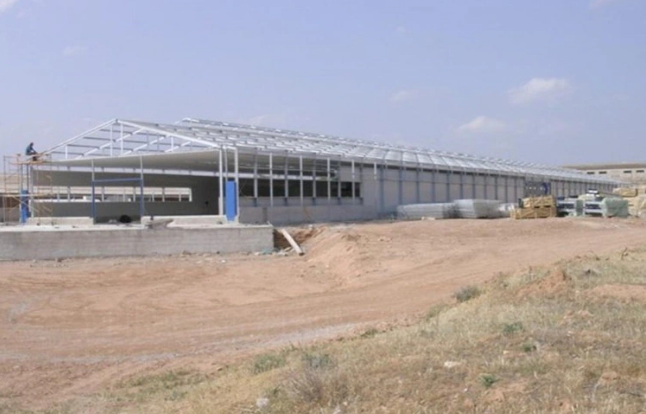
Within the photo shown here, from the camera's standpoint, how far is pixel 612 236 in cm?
3095

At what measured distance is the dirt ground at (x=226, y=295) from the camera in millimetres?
12938

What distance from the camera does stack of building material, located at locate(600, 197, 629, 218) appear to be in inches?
1762

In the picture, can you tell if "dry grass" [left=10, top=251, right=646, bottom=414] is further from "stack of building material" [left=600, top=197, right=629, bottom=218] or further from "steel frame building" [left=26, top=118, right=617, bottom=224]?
"stack of building material" [left=600, top=197, right=629, bottom=218]

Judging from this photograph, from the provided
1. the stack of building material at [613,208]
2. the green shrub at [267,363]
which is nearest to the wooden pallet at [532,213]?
the stack of building material at [613,208]

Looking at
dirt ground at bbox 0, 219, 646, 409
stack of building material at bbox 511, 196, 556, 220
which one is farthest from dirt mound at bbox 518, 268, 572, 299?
stack of building material at bbox 511, 196, 556, 220

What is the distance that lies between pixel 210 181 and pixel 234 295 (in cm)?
3380

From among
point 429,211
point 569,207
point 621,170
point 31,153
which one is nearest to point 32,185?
point 31,153

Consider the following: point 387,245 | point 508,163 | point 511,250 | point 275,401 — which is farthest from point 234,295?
point 508,163

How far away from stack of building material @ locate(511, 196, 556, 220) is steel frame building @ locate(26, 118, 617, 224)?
761 centimetres

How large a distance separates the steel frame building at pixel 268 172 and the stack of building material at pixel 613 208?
11.9 m

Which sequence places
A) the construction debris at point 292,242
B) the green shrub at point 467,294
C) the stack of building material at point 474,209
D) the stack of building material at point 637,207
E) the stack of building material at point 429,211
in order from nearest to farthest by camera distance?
the green shrub at point 467,294
the construction debris at point 292,242
the stack of building material at point 474,209
the stack of building material at point 429,211
the stack of building material at point 637,207

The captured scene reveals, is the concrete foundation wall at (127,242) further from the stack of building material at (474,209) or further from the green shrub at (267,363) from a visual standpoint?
the green shrub at (267,363)

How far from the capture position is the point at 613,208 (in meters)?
45.2

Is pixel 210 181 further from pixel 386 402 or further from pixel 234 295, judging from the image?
pixel 386 402
